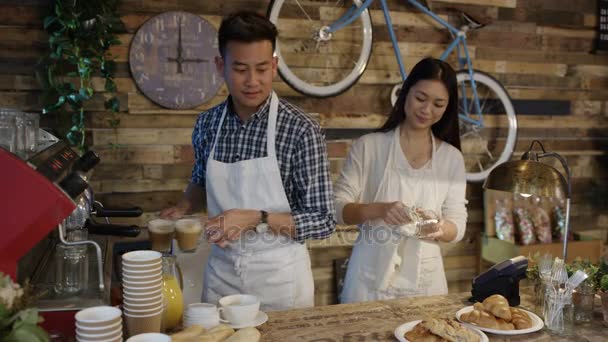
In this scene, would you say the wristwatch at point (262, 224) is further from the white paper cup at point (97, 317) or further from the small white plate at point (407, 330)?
the white paper cup at point (97, 317)

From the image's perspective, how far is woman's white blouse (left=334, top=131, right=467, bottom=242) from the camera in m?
2.55

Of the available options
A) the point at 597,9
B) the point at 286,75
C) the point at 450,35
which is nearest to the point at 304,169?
the point at 286,75

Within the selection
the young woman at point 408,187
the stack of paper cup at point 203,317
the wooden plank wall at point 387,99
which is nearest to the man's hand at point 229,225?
the stack of paper cup at point 203,317

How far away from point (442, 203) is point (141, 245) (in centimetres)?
189

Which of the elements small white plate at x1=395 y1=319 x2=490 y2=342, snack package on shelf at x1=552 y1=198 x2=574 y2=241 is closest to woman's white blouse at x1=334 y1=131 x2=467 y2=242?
small white plate at x1=395 y1=319 x2=490 y2=342

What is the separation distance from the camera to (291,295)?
218 cm

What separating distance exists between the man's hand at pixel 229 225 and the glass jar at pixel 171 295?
0.23m

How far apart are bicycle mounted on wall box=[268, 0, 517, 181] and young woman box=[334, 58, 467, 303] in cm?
131

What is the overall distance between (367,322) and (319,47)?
7.81ft

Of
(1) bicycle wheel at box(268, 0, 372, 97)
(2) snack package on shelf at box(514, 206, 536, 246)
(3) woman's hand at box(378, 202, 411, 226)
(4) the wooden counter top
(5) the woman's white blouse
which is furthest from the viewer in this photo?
(2) snack package on shelf at box(514, 206, 536, 246)

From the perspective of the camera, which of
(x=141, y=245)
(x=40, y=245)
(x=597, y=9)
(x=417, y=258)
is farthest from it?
(x=597, y=9)

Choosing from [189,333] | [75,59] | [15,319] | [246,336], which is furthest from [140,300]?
[75,59]

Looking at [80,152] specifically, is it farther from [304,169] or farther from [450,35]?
[450,35]

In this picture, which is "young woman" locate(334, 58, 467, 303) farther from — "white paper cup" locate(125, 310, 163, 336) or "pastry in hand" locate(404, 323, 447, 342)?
"white paper cup" locate(125, 310, 163, 336)
